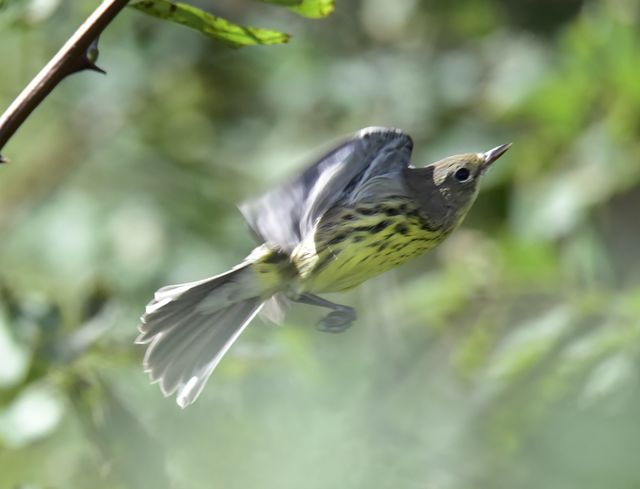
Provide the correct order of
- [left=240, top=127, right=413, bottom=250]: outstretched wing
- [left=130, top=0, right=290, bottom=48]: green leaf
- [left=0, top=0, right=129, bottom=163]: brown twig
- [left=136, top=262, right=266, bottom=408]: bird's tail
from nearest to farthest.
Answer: [left=0, top=0, right=129, bottom=163]: brown twig < [left=130, top=0, right=290, bottom=48]: green leaf < [left=240, top=127, right=413, bottom=250]: outstretched wing < [left=136, top=262, right=266, bottom=408]: bird's tail

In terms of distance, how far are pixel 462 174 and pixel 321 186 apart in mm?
677

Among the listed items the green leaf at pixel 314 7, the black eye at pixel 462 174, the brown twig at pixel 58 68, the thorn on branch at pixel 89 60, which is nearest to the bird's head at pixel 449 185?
the black eye at pixel 462 174

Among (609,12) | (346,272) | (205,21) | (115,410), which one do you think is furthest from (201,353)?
(609,12)

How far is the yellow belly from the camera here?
6.75 feet

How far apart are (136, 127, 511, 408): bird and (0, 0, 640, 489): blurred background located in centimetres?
17

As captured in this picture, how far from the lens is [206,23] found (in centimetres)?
142

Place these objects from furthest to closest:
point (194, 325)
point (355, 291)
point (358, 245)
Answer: point (355, 291) < point (358, 245) < point (194, 325)

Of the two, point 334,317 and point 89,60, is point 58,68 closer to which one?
point 89,60

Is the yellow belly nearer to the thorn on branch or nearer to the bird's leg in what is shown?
the bird's leg

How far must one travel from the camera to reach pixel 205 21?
1421 millimetres

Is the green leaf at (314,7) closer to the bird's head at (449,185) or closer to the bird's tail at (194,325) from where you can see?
the bird's tail at (194,325)

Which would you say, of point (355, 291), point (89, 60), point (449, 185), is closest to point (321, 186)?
point (89, 60)

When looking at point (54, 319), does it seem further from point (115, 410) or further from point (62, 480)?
point (62, 480)

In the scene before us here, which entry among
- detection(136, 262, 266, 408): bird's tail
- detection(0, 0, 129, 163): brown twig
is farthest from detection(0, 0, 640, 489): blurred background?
detection(0, 0, 129, 163): brown twig
